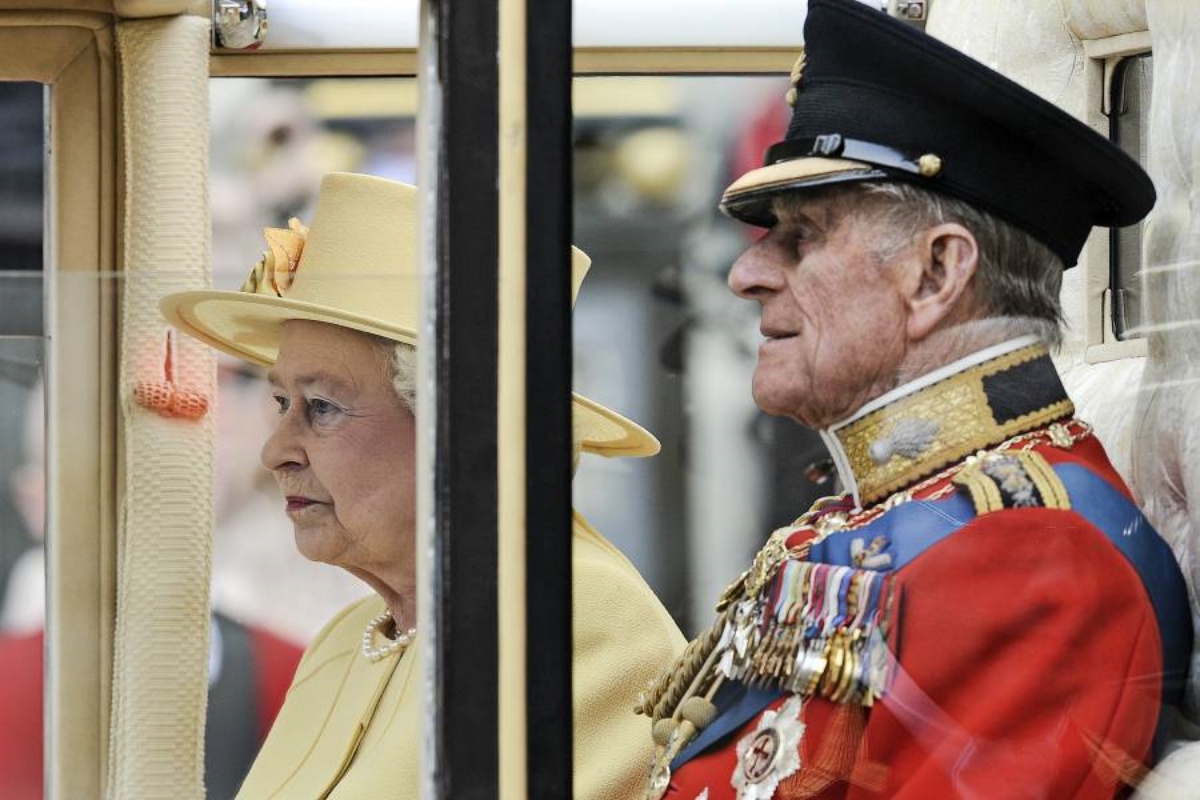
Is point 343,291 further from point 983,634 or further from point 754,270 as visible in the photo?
point 983,634

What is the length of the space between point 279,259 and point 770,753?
59cm

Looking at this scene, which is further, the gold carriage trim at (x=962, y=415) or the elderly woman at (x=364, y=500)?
the gold carriage trim at (x=962, y=415)

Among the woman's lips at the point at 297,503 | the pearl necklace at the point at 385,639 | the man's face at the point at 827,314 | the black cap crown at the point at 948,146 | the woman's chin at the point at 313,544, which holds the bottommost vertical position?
the pearl necklace at the point at 385,639

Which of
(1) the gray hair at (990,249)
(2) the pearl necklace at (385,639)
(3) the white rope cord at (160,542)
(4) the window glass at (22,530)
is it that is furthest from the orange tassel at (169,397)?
(1) the gray hair at (990,249)

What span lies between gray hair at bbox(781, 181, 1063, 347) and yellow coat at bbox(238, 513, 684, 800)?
1.18 feet

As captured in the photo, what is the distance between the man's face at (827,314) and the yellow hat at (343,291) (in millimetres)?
130

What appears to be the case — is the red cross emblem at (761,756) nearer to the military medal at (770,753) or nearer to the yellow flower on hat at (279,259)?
the military medal at (770,753)

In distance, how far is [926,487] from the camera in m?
1.65

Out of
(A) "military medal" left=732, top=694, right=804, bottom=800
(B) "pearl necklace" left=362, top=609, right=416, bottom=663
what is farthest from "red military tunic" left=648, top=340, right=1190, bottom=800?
(B) "pearl necklace" left=362, top=609, right=416, bottom=663

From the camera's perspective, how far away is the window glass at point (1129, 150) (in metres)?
1.67

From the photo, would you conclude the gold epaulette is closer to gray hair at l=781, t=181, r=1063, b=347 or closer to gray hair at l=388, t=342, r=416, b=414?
gray hair at l=781, t=181, r=1063, b=347

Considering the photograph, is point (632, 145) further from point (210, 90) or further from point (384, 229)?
point (210, 90)

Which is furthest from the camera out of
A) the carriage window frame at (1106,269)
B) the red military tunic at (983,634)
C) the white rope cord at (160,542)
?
the carriage window frame at (1106,269)

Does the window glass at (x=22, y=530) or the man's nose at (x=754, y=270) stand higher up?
the man's nose at (x=754, y=270)
